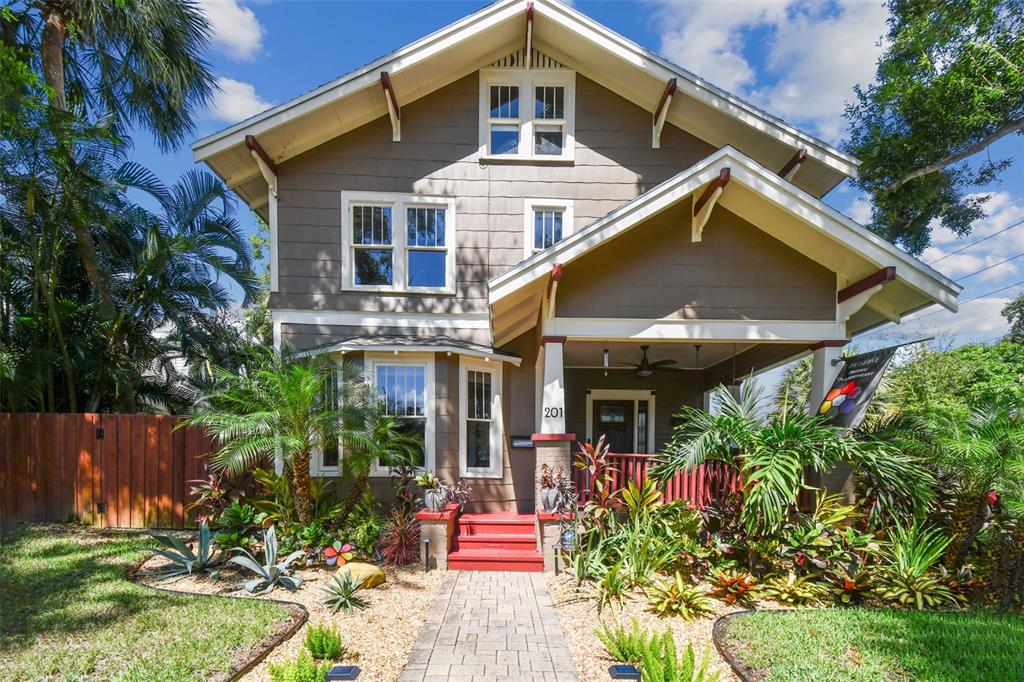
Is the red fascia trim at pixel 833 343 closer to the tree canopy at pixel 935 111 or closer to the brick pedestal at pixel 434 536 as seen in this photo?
the brick pedestal at pixel 434 536

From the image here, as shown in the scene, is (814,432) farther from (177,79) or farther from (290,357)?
(177,79)

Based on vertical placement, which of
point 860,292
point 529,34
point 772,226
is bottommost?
point 860,292

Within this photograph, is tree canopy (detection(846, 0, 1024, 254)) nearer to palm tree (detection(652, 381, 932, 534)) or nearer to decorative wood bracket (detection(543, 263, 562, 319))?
palm tree (detection(652, 381, 932, 534))

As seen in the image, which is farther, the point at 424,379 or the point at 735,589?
the point at 424,379

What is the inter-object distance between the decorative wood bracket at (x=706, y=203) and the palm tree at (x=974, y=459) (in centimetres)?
351

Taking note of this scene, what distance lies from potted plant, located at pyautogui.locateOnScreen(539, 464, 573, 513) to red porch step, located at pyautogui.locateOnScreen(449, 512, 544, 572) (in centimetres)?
73

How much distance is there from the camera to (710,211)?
247 inches

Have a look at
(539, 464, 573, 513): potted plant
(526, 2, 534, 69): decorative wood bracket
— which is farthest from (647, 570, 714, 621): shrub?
(526, 2, 534, 69): decorative wood bracket

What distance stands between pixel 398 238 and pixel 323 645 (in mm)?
6260

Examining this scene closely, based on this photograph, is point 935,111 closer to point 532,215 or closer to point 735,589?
point 532,215

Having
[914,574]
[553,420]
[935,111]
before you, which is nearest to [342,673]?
[553,420]

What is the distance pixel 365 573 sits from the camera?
18.3ft

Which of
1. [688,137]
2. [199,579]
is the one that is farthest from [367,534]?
[688,137]

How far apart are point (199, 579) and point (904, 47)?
17.0 metres
